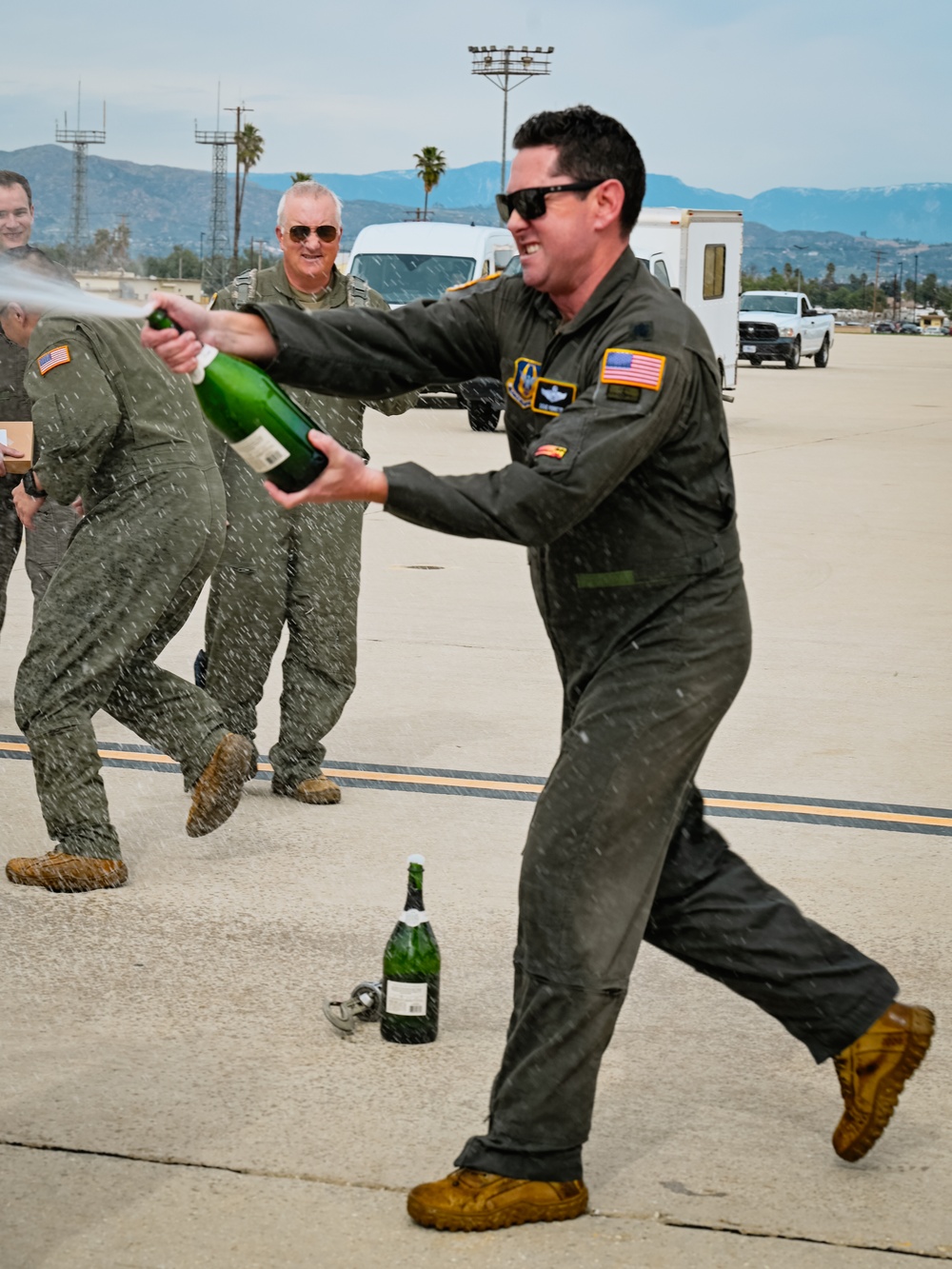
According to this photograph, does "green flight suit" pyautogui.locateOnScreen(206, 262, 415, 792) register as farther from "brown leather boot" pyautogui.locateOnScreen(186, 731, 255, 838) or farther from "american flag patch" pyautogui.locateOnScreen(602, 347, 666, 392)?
"american flag patch" pyautogui.locateOnScreen(602, 347, 666, 392)

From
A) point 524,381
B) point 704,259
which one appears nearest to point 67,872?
point 524,381

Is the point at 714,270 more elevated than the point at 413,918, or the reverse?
the point at 714,270

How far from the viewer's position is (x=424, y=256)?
23.4m

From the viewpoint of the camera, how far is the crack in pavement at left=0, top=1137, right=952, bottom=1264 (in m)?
3.22

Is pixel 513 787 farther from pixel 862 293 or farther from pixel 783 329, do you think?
pixel 862 293

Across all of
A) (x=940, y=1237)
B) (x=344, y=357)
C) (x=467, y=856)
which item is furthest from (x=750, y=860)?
(x=344, y=357)

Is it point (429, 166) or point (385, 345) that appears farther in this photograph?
point (429, 166)

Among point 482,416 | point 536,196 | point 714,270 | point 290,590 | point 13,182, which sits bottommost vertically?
point 290,590

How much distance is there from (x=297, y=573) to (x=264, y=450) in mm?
3135

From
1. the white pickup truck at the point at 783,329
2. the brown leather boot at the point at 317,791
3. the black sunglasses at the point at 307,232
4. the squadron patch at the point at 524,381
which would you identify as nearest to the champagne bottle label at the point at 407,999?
the squadron patch at the point at 524,381

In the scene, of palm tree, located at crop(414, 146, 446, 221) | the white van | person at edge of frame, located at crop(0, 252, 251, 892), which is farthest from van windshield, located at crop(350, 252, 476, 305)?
palm tree, located at crop(414, 146, 446, 221)

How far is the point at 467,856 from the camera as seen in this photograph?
18.3 ft

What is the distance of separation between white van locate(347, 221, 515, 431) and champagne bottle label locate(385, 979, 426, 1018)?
19071 millimetres

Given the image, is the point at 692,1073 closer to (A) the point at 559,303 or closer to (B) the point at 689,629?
(B) the point at 689,629
